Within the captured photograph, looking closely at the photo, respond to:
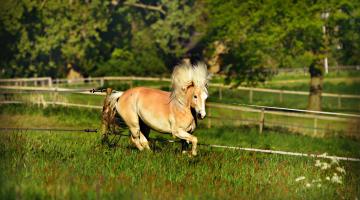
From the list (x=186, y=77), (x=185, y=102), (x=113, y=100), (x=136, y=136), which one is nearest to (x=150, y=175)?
(x=185, y=102)

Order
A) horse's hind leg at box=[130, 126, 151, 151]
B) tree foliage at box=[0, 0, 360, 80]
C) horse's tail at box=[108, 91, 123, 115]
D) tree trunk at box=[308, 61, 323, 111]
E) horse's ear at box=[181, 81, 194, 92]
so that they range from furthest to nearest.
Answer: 1. tree trunk at box=[308, 61, 323, 111]
2. tree foliage at box=[0, 0, 360, 80]
3. horse's tail at box=[108, 91, 123, 115]
4. horse's hind leg at box=[130, 126, 151, 151]
5. horse's ear at box=[181, 81, 194, 92]

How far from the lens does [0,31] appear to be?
55.6 metres

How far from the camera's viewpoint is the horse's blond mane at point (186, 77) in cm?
1170

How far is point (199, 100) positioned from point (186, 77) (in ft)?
1.89

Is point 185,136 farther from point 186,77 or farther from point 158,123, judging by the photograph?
point 186,77

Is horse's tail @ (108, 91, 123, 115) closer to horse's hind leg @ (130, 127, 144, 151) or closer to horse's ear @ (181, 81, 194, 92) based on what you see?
horse's hind leg @ (130, 127, 144, 151)

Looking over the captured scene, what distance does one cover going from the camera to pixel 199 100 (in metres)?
11.5

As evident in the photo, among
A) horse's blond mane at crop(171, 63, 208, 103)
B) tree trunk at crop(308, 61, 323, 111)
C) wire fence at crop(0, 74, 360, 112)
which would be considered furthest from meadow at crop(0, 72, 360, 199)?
wire fence at crop(0, 74, 360, 112)

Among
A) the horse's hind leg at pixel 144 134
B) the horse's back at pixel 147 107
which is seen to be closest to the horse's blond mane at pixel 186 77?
the horse's back at pixel 147 107

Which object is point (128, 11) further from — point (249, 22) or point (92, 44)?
point (249, 22)

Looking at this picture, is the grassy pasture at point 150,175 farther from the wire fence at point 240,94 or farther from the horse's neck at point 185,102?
the wire fence at point 240,94

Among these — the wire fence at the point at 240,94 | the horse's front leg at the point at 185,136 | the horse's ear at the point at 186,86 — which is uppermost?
the horse's ear at the point at 186,86

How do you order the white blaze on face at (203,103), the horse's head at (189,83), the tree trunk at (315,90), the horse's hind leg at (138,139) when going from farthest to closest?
the tree trunk at (315,90) → the horse's hind leg at (138,139) → the horse's head at (189,83) → the white blaze on face at (203,103)

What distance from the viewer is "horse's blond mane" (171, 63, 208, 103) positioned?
38.4ft
